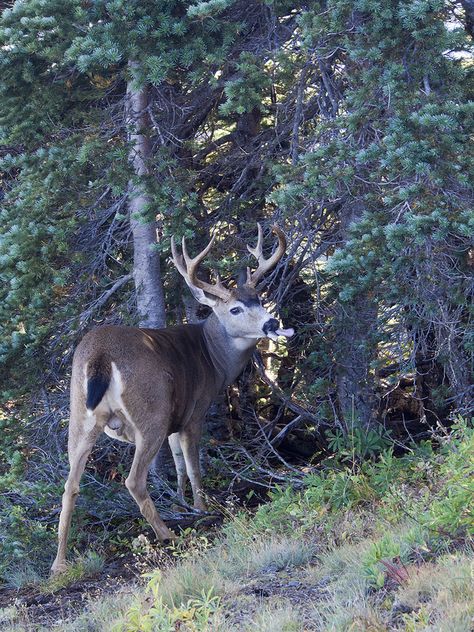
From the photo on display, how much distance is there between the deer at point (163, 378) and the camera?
335 inches

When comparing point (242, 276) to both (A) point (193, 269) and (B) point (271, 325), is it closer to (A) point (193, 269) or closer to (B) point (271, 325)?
(A) point (193, 269)

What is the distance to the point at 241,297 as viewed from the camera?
9922mm

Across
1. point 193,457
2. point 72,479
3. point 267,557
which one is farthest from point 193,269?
point 267,557

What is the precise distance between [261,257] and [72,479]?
2941 mm

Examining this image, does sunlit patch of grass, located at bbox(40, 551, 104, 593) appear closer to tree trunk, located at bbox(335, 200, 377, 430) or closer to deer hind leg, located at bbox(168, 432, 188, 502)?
deer hind leg, located at bbox(168, 432, 188, 502)

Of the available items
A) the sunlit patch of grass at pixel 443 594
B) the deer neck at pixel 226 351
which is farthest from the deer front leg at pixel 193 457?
the sunlit patch of grass at pixel 443 594

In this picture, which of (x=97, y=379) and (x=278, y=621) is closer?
(x=278, y=621)

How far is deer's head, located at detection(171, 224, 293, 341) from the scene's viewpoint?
9502mm

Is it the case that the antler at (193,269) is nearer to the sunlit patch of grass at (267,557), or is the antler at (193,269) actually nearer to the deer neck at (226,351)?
the deer neck at (226,351)

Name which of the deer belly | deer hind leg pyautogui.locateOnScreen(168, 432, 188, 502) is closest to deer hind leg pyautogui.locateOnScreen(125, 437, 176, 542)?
the deer belly

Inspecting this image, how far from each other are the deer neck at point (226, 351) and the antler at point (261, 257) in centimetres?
67

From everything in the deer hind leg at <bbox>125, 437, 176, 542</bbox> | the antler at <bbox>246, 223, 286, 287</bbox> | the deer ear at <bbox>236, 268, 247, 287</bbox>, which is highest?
the antler at <bbox>246, 223, 286, 287</bbox>

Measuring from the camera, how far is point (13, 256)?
8.97 metres

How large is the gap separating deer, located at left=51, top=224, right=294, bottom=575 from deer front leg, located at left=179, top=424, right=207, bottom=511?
0.4 inches
